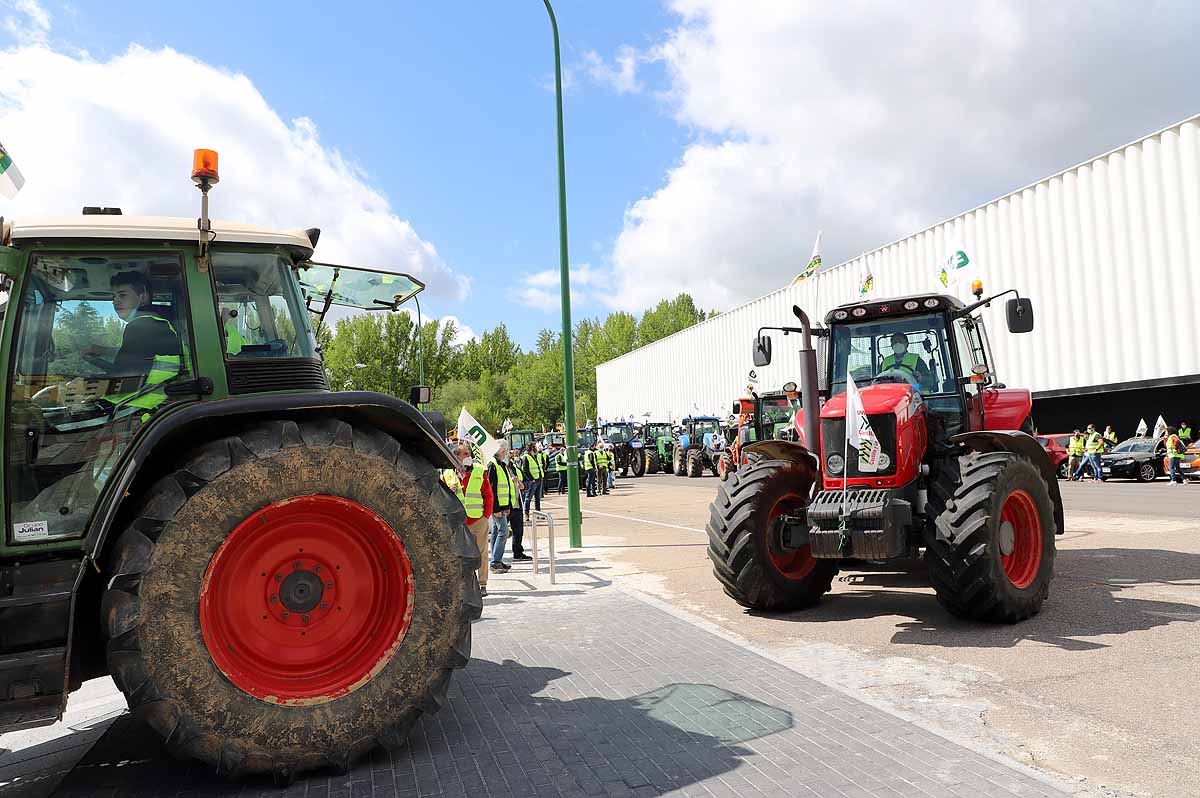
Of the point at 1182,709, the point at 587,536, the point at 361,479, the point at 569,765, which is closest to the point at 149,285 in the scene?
the point at 361,479

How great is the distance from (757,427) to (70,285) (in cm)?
1799

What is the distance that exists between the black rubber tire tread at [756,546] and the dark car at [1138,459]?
62.8 ft

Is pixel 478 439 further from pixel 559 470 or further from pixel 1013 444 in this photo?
pixel 559 470

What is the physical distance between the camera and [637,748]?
4.08 m

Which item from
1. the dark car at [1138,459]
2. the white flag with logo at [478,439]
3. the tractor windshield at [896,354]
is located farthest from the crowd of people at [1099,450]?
the white flag with logo at [478,439]

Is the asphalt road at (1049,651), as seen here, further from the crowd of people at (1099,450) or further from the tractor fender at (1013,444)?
the crowd of people at (1099,450)

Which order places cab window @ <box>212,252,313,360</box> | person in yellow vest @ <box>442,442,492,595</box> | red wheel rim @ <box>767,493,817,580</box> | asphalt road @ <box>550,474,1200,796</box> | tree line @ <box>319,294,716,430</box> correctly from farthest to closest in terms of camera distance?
tree line @ <box>319,294,716,430</box> → person in yellow vest @ <box>442,442,492,595</box> → red wheel rim @ <box>767,493,817,580</box> → cab window @ <box>212,252,313,360</box> → asphalt road @ <box>550,474,1200,796</box>

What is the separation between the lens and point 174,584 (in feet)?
11.6

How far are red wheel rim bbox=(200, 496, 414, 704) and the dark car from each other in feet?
78.4

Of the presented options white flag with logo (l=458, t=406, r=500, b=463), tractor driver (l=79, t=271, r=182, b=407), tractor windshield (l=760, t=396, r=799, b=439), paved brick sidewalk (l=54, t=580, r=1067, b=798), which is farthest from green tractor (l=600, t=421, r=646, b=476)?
tractor driver (l=79, t=271, r=182, b=407)

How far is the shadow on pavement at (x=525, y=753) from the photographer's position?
3707 millimetres

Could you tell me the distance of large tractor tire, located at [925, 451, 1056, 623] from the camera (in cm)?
605

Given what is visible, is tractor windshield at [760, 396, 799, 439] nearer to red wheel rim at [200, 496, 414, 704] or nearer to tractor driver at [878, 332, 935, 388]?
tractor driver at [878, 332, 935, 388]

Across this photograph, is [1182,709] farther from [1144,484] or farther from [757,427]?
[1144,484]
